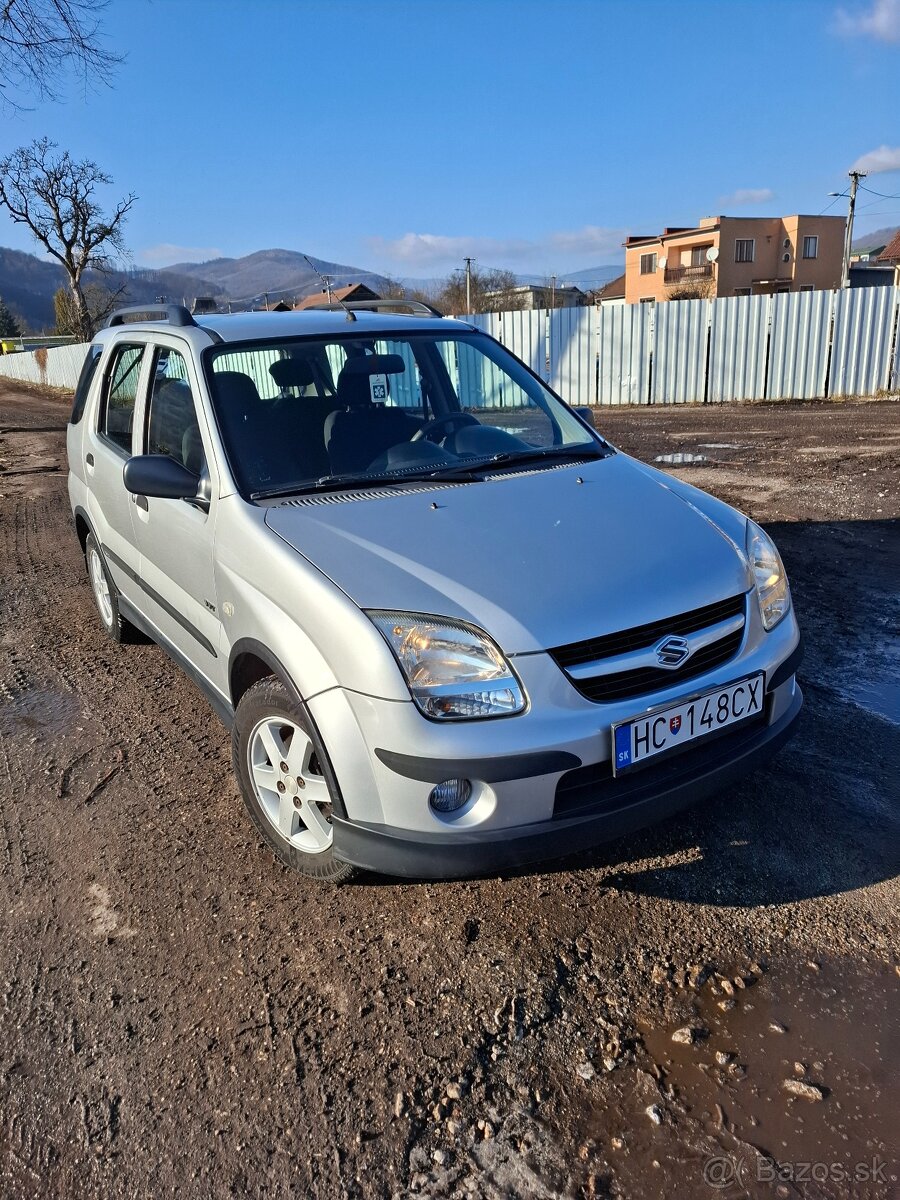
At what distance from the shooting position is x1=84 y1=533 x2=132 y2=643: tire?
4.99 m

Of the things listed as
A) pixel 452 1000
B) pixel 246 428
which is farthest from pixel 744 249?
pixel 452 1000

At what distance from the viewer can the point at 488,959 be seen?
8.24ft

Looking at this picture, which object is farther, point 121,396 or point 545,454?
point 121,396

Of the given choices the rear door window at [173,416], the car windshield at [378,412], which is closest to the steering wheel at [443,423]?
the car windshield at [378,412]

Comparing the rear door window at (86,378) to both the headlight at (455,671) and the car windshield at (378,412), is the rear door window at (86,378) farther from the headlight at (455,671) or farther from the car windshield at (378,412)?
the headlight at (455,671)

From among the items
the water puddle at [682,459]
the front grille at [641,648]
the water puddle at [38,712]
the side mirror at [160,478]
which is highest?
the side mirror at [160,478]

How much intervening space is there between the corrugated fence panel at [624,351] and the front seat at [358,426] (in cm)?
1506

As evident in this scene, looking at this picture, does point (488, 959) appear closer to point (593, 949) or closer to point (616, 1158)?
point (593, 949)

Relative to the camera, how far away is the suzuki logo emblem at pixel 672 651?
2.45 m

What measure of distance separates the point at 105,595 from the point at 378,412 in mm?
2562

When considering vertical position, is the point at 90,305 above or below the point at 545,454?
above

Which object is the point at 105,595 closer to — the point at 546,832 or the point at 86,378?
the point at 86,378

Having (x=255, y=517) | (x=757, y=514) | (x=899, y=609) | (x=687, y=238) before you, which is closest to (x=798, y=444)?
Answer: (x=757, y=514)

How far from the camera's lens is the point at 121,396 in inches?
177
